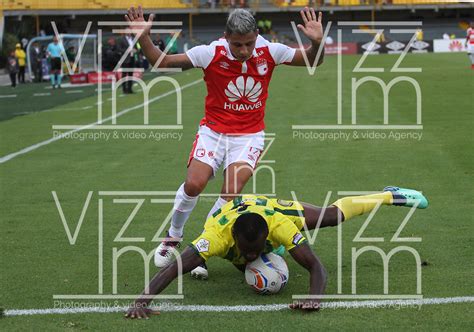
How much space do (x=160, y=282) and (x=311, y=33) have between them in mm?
2636

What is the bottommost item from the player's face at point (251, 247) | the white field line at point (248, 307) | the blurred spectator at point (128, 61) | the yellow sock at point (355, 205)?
the white field line at point (248, 307)

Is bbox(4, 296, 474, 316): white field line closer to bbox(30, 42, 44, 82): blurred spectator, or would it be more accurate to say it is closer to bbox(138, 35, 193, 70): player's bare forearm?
bbox(138, 35, 193, 70): player's bare forearm

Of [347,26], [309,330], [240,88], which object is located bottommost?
[309,330]

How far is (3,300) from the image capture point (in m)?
6.93

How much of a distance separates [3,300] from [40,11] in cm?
6197

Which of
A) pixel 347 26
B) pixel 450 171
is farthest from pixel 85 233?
pixel 347 26

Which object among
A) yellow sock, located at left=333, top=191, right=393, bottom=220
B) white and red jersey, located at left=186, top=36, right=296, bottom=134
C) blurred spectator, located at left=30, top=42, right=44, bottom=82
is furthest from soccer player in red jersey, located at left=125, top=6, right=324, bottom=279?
blurred spectator, located at left=30, top=42, right=44, bottom=82

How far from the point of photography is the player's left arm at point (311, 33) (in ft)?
25.4

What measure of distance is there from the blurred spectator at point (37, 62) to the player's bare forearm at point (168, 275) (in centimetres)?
3801

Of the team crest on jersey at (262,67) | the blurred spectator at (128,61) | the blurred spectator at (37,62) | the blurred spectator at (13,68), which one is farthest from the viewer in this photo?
the blurred spectator at (37,62)

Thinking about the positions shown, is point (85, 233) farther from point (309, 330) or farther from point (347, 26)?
point (347, 26)

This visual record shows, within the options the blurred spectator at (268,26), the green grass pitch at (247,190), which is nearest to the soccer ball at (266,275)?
the green grass pitch at (247,190)

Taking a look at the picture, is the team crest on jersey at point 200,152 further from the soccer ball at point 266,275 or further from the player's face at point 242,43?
the soccer ball at point 266,275

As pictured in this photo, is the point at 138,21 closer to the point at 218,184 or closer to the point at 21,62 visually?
the point at 218,184
